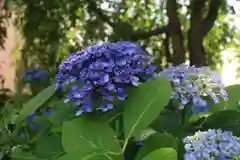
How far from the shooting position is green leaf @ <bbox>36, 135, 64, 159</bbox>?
83cm

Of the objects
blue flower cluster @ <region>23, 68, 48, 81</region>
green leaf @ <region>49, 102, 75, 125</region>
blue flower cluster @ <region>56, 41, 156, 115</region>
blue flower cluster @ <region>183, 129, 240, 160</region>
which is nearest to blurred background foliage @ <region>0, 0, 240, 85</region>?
blue flower cluster @ <region>23, 68, 48, 81</region>

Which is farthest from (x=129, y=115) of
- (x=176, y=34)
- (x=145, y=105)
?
(x=176, y=34)

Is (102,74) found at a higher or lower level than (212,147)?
higher

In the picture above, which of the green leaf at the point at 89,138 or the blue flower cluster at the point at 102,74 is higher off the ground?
the blue flower cluster at the point at 102,74

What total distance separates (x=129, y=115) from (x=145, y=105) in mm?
28

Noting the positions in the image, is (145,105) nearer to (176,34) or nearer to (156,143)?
(156,143)

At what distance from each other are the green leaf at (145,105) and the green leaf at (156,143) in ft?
0.08

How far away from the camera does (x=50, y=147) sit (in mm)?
835

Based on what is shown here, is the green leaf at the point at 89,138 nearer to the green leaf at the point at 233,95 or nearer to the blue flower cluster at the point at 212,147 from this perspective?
the blue flower cluster at the point at 212,147

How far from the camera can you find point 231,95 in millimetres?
922

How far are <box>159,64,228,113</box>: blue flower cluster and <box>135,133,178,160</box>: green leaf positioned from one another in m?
0.09

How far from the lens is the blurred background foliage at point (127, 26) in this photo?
A: 2.23 meters

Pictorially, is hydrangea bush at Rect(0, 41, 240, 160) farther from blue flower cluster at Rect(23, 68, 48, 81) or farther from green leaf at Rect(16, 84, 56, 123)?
blue flower cluster at Rect(23, 68, 48, 81)

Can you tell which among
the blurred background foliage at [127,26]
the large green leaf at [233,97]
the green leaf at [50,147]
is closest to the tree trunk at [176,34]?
the blurred background foliage at [127,26]
